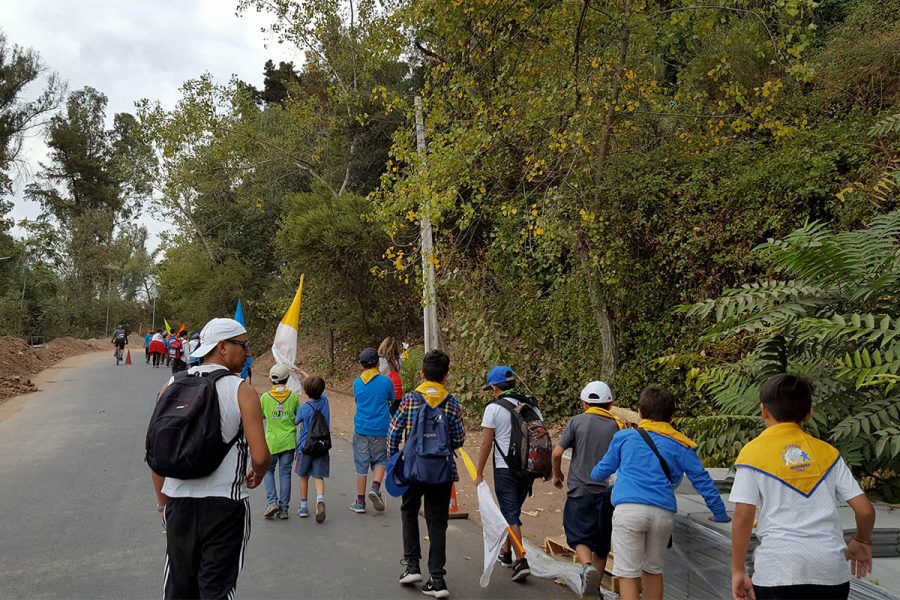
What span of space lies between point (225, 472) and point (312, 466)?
4163mm

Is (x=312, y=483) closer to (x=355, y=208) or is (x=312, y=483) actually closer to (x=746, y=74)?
(x=746, y=74)

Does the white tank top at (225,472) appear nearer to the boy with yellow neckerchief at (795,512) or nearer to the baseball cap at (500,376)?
the boy with yellow neckerchief at (795,512)

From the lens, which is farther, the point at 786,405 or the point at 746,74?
the point at 746,74

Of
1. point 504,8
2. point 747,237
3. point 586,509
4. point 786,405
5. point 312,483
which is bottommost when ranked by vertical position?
point 312,483

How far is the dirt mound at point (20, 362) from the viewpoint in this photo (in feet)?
66.1

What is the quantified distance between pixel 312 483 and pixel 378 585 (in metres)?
4.06

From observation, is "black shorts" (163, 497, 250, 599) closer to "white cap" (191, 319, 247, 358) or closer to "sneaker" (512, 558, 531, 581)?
"white cap" (191, 319, 247, 358)

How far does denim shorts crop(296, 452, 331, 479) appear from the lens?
7566 mm

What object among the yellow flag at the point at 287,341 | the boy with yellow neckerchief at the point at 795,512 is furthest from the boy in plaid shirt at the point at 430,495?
the yellow flag at the point at 287,341

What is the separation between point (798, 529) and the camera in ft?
10.0

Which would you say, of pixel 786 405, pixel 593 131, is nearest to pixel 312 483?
pixel 593 131

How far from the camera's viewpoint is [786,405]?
10.5ft

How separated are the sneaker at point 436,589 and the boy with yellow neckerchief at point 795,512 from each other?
2.57 meters

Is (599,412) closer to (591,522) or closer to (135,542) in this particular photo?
(591,522)
